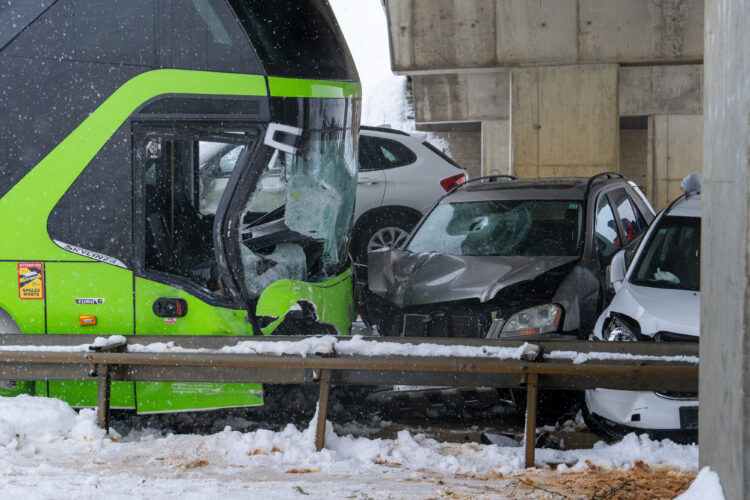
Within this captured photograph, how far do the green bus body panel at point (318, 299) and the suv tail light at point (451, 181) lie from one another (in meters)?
4.81

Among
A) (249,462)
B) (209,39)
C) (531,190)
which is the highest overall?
(209,39)

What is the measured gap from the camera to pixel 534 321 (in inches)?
247

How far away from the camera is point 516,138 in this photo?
1277 cm

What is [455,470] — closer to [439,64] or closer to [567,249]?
[567,249]

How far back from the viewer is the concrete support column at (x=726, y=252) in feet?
9.75

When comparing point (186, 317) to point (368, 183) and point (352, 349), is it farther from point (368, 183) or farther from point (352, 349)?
point (368, 183)

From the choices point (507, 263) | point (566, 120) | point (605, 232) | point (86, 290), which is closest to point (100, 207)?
point (86, 290)

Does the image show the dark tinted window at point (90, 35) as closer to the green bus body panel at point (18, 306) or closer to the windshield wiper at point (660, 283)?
the green bus body panel at point (18, 306)

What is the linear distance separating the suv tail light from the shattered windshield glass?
4915 mm

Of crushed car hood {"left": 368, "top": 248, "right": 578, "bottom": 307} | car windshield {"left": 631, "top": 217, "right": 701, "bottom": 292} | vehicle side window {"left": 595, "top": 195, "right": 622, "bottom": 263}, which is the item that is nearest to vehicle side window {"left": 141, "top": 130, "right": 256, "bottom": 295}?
crushed car hood {"left": 368, "top": 248, "right": 578, "bottom": 307}

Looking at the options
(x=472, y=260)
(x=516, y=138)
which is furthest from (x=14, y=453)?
(x=516, y=138)

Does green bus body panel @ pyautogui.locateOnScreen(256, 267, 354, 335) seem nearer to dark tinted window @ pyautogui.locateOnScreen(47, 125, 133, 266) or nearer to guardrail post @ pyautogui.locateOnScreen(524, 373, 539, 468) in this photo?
dark tinted window @ pyautogui.locateOnScreen(47, 125, 133, 266)

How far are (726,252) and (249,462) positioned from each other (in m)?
3.26

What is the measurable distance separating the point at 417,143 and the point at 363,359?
688 cm
